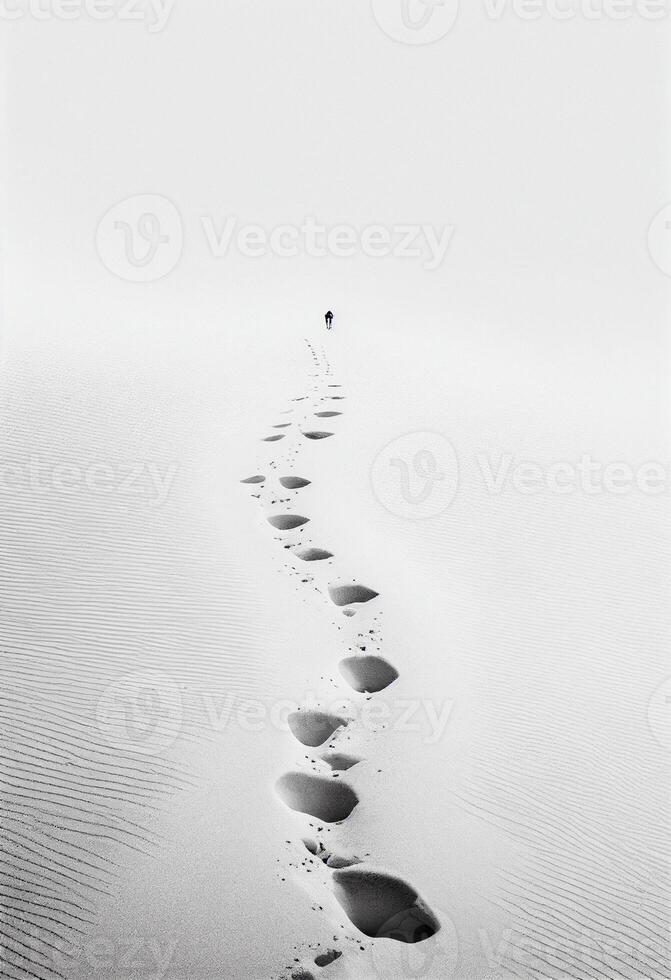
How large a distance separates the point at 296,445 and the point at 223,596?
15.1 feet

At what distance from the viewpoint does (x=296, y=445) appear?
37.7 feet

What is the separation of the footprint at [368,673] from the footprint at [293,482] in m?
3.83

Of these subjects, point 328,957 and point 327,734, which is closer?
point 328,957

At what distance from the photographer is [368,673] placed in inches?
251

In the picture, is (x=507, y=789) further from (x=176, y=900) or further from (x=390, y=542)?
(x=390, y=542)
